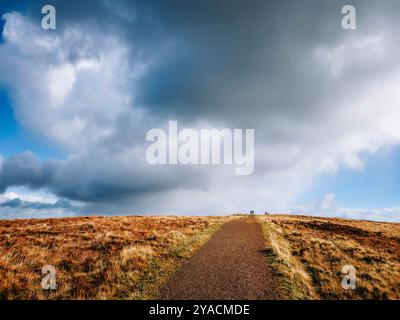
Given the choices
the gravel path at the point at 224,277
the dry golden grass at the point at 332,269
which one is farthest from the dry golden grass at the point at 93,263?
the dry golden grass at the point at 332,269

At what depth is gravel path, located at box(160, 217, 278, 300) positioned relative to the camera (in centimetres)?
898

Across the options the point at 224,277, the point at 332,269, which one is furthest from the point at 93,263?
the point at 332,269

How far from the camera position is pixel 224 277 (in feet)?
34.9

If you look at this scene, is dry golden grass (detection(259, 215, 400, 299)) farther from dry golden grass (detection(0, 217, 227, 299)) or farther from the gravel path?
dry golden grass (detection(0, 217, 227, 299))

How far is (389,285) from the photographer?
12188 millimetres

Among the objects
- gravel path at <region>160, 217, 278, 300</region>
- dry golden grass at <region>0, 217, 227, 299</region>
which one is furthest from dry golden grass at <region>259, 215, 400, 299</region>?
dry golden grass at <region>0, 217, 227, 299</region>

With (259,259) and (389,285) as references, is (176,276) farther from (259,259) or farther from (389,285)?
(389,285)

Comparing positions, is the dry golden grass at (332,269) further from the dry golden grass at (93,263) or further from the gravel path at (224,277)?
the dry golden grass at (93,263)

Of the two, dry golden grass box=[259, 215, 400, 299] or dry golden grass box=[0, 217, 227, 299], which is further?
dry golden grass box=[259, 215, 400, 299]

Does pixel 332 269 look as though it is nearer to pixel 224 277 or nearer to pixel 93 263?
pixel 224 277

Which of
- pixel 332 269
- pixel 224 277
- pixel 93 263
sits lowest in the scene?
pixel 332 269

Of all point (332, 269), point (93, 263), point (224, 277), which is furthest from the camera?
point (332, 269)
